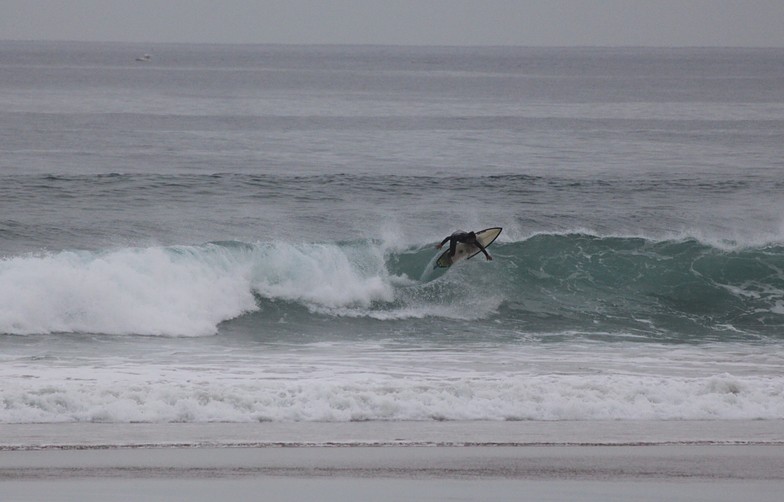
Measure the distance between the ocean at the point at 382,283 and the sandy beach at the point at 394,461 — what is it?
591mm

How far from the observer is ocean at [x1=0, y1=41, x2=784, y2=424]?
12.2m

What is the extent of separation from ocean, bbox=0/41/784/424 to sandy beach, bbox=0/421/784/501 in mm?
591

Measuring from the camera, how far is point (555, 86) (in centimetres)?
11600

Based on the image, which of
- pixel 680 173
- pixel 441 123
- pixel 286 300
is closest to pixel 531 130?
pixel 441 123

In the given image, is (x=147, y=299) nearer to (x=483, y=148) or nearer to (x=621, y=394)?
(x=621, y=394)

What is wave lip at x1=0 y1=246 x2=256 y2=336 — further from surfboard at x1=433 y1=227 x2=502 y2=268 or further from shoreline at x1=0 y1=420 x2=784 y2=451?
shoreline at x1=0 y1=420 x2=784 y2=451

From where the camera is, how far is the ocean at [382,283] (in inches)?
482

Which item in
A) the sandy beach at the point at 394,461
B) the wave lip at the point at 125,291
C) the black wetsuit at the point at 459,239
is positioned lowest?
the wave lip at the point at 125,291

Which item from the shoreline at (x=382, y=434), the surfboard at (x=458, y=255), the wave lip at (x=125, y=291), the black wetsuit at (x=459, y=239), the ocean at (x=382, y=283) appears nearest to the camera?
A: the shoreline at (x=382, y=434)

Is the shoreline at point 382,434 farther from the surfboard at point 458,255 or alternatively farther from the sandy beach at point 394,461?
the surfboard at point 458,255

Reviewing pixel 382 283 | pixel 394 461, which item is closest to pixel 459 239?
pixel 382 283

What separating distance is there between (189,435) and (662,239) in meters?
16.2

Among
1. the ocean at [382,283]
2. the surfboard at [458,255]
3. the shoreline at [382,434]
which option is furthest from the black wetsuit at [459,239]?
the shoreline at [382,434]

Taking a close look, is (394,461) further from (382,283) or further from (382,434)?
(382,283)
